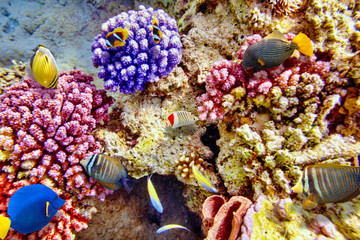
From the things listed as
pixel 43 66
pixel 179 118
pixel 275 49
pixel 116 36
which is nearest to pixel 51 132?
pixel 43 66

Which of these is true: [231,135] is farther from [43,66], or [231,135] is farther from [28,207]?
[43,66]

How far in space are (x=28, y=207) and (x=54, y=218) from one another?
2.06 ft

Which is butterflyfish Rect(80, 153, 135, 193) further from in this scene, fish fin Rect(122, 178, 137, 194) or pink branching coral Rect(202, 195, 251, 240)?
pink branching coral Rect(202, 195, 251, 240)

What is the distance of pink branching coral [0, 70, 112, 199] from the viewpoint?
2340 millimetres

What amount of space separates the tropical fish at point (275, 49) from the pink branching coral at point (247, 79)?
0.75ft

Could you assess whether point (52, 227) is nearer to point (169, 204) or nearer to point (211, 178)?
point (169, 204)

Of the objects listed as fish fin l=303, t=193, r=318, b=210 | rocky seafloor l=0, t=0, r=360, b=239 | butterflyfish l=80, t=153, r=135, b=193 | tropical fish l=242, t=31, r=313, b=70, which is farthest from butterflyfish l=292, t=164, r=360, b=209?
butterflyfish l=80, t=153, r=135, b=193

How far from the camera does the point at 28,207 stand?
191 cm

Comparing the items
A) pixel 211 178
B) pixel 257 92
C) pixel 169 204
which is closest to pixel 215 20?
pixel 257 92

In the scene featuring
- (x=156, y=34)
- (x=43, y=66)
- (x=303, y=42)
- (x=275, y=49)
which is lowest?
(x=43, y=66)

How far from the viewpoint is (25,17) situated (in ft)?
18.0

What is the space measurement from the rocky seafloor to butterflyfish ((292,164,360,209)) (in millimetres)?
330

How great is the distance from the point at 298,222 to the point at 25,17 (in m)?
8.40

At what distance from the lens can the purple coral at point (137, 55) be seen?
2.66 m
